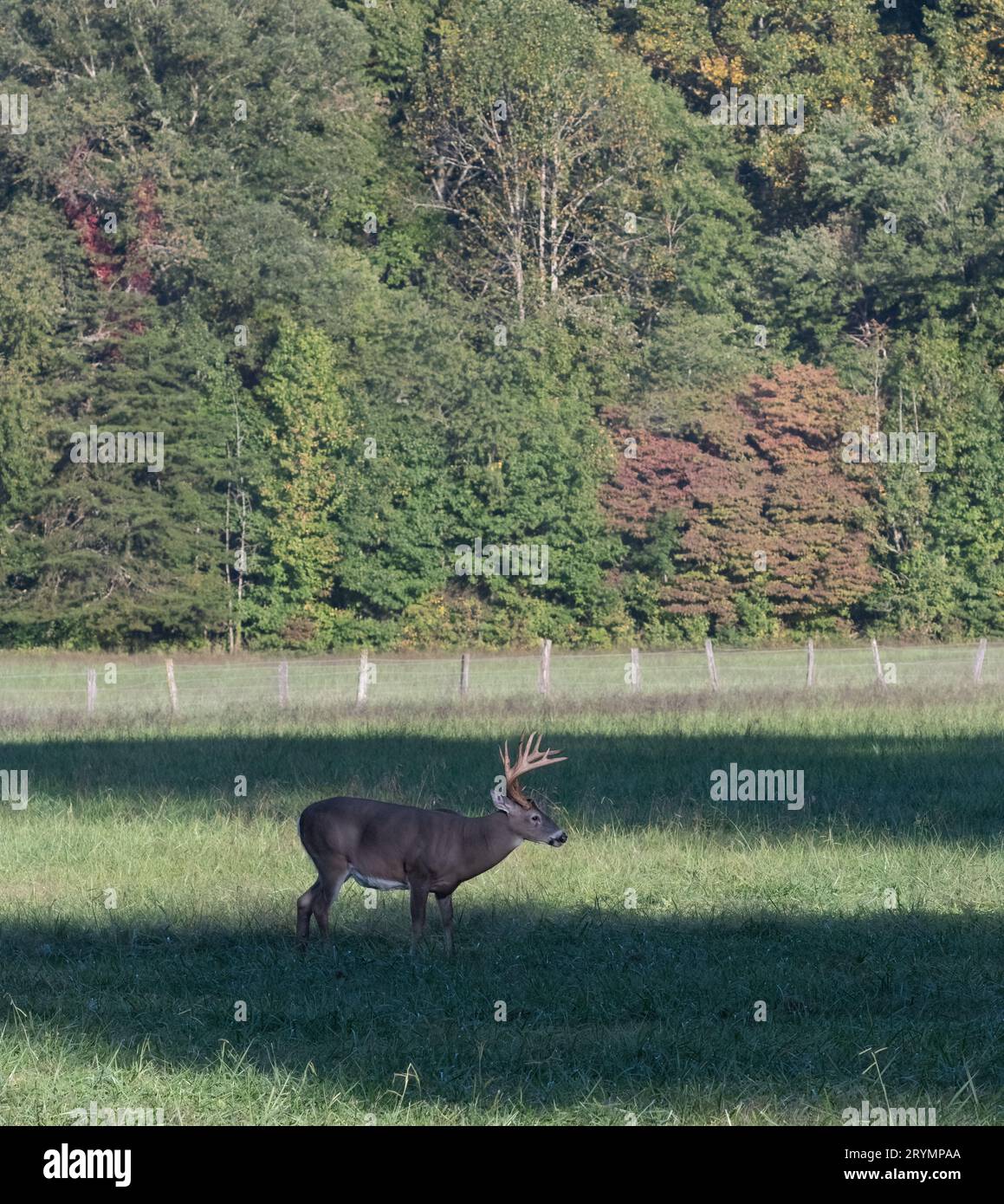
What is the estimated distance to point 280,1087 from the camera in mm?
9227

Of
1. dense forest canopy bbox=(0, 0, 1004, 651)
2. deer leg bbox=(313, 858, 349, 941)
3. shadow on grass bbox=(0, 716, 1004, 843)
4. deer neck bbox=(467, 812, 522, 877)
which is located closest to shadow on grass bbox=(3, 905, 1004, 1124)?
deer leg bbox=(313, 858, 349, 941)

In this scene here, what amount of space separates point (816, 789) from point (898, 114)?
5147cm

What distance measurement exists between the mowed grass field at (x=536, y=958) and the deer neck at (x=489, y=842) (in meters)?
0.58

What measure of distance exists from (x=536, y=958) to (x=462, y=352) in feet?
156

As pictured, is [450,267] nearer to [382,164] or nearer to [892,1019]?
[382,164]

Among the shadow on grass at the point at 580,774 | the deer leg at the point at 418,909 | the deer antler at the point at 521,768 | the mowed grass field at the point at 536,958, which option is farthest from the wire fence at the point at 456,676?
the deer leg at the point at 418,909

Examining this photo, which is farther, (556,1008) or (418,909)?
(418,909)

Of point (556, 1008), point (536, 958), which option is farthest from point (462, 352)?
point (556, 1008)

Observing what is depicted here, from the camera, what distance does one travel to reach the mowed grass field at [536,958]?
30.4 feet

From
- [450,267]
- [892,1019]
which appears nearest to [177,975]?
[892,1019]

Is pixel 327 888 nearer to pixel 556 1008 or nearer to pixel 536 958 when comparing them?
pixel 536 958

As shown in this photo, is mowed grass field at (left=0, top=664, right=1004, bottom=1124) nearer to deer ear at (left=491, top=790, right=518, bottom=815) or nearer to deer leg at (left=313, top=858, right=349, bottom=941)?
deer leg at (left=313, top=858, right=349, bottom=941)

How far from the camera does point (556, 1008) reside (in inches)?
427

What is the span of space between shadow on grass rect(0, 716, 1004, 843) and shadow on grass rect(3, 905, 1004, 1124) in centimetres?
453
